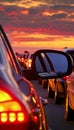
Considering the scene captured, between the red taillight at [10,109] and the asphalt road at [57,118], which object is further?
the asphalt road at [57,118]

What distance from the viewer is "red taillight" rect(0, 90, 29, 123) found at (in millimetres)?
3412

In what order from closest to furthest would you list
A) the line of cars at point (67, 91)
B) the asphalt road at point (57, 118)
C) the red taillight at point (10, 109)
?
the red taillight at point (10, 109)
the asphalt road at point (57, 118)
the line of cars at point (67, 91)

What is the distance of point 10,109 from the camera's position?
3420 millimetres

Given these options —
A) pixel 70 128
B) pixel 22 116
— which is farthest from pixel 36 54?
pixel 70 128

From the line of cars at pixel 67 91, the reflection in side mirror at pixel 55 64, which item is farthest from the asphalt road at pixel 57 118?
the reflection in side mirror at pixel 55 64

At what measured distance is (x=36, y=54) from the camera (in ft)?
17.7

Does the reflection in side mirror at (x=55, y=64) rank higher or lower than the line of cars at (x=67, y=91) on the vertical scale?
higher

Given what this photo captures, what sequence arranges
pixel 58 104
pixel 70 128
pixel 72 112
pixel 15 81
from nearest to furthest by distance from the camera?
pixel 15 81
pixel 70 128
pixel 72 112
pixel 58 104

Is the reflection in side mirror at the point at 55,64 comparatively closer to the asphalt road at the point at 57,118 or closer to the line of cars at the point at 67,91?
the asphalt road at the point at 57,118

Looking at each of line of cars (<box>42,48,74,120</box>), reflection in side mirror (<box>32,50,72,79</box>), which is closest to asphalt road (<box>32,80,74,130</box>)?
line of cars (<box>42,48,74,120</box>)

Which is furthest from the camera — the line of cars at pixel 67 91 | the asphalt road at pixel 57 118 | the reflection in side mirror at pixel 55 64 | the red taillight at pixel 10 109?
the line of cars at pixel 67 91

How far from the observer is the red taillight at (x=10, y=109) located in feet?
11.2

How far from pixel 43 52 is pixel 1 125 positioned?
2.00m

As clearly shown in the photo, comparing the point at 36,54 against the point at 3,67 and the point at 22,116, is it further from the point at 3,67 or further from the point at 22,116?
the point at 22,116
